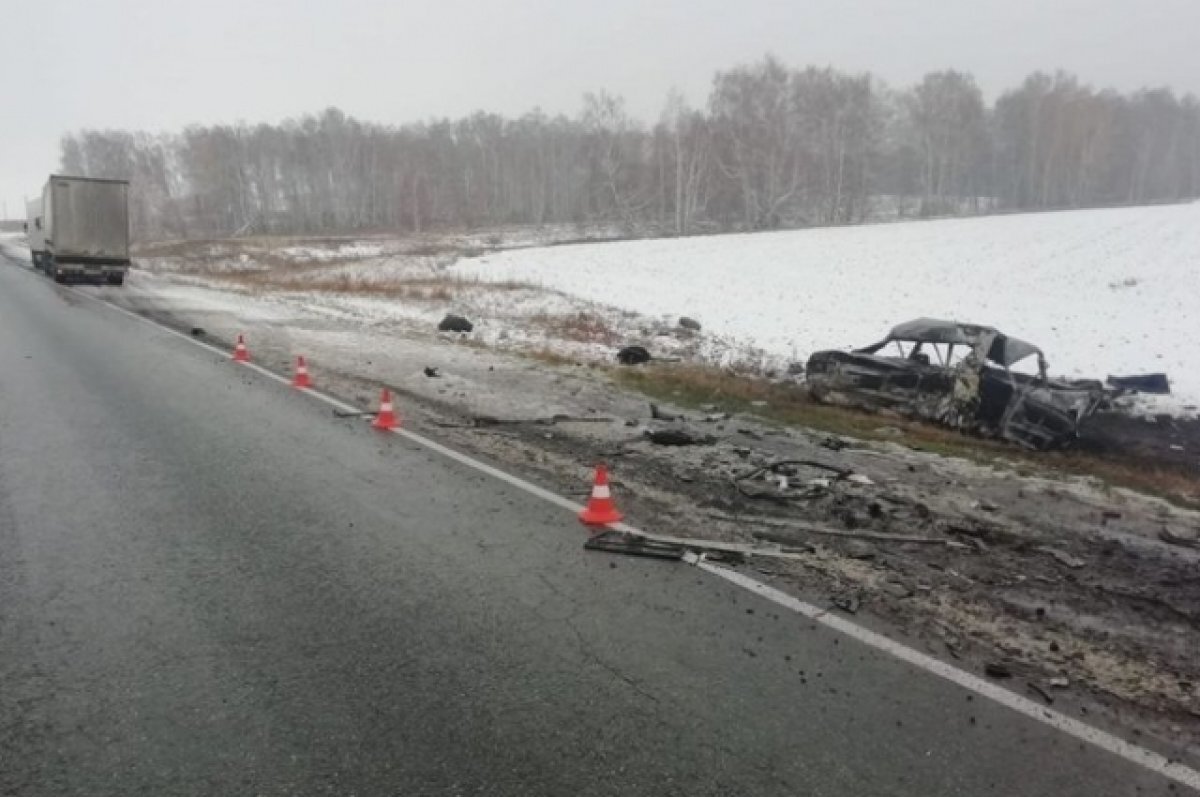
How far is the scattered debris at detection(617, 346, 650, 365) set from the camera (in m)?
14.8

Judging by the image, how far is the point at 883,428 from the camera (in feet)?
33.0

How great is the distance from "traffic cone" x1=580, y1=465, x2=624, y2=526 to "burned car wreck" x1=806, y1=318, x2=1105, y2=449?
22.4 feet

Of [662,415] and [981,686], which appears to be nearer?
[981,686]

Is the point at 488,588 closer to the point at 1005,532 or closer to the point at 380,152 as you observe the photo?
the point at 1005,532

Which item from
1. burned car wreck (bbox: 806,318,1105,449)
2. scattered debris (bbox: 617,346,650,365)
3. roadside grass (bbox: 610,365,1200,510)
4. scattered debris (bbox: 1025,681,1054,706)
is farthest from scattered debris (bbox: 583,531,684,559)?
scattered debris (bbox: 617,346,650,365)

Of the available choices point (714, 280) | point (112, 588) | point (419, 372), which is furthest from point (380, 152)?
point (112, 588)

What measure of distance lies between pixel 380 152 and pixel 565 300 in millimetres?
82623

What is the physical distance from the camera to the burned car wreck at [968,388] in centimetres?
1023

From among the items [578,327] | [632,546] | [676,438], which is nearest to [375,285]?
[578,327]

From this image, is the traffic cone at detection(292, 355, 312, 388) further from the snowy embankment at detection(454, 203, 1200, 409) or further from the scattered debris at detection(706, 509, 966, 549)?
the snowy embankment at detection(454, 203, 1200, 409)

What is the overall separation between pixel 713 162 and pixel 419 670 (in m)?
74.6

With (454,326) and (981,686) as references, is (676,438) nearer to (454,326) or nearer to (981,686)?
(981,686)

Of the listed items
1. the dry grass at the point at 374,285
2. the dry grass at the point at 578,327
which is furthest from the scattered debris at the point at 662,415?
the dry grass at the point at 374,285

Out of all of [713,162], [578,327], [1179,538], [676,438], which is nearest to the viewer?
[1179,538]
